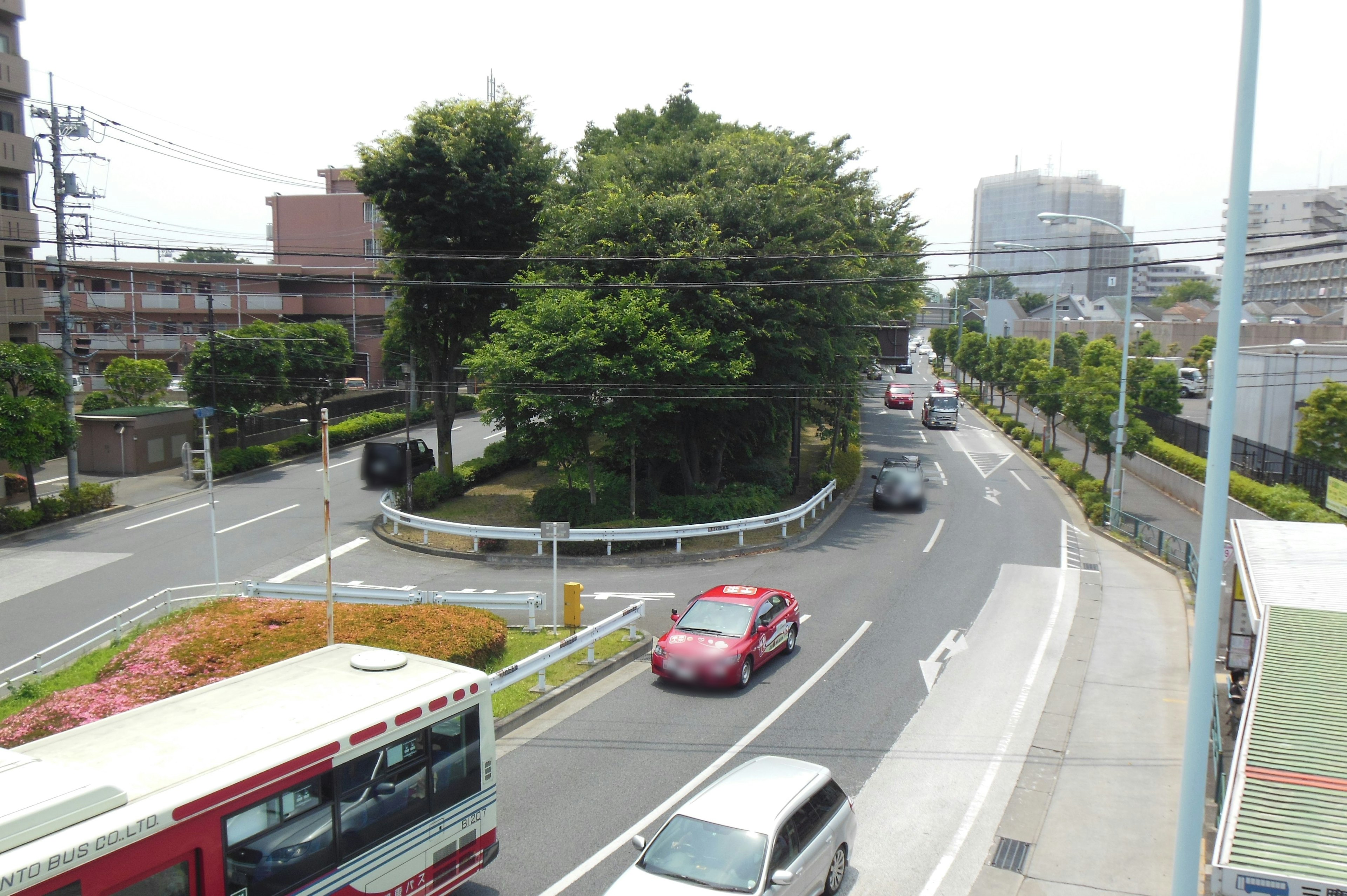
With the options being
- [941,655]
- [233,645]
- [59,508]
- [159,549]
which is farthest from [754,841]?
[59,508]

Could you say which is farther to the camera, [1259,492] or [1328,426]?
[1259,492]

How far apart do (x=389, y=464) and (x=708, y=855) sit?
32.0 metres

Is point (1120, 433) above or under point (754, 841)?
above


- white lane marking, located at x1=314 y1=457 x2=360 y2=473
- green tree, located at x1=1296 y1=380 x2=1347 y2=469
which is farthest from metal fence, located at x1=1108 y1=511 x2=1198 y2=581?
white lane marking, located at x1=314 y1=457 x2=360 y2=473

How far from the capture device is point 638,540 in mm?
26297

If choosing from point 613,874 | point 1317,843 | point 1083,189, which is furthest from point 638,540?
point 1083,189

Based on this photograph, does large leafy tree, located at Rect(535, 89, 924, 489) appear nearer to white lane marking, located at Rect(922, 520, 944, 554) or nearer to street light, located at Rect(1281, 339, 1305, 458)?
white lane marking, located at Rect(922, 520, 944, 554)

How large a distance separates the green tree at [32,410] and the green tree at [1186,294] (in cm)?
16778

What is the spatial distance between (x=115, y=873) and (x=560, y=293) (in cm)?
2322

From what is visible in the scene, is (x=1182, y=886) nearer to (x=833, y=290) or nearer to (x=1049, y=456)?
(x=833, y=290)

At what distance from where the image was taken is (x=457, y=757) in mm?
8852

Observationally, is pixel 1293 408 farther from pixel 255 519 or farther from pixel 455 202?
pixel 255 519

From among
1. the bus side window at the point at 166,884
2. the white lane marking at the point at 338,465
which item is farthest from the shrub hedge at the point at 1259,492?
the white lane marking at the point at 338,465

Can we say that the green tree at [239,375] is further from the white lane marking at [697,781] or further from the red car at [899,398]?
the red car at [899,398]
